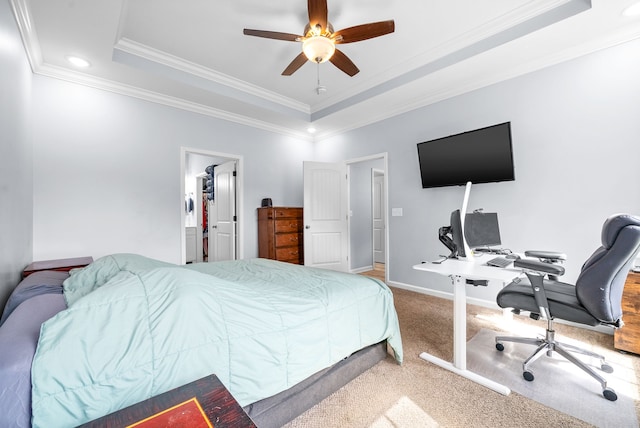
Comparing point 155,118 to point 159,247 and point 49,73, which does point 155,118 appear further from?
point 159,247

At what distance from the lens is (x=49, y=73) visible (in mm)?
2820

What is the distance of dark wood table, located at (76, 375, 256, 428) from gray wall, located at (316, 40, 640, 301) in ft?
10.8

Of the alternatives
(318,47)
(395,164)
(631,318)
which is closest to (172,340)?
(318,47)

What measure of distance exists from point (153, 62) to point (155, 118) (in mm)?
743

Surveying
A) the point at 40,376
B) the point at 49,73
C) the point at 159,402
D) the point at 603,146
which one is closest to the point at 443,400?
the point at 159,402

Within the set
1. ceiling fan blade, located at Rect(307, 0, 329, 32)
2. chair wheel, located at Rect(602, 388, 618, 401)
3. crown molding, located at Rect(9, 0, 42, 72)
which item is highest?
crown molding, located at Rect(9, 0, 42, 72)

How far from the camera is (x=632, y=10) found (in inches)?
83.3

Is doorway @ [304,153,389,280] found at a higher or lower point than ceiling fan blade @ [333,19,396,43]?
lower

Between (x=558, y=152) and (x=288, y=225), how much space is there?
3.52 m

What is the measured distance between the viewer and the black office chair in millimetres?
1519

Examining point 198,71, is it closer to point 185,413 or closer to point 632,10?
point 185,413

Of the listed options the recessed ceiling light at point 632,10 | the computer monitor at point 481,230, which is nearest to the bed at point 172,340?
the computer monitor at point 481,230

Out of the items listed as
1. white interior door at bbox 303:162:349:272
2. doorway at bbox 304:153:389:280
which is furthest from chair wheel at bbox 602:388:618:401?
white interior door at bbox 303:162:349:272

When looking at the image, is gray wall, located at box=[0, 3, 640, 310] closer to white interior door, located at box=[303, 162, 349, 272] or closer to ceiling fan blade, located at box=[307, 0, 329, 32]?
white interior door, located at box=[303, 162, 349, 272]
